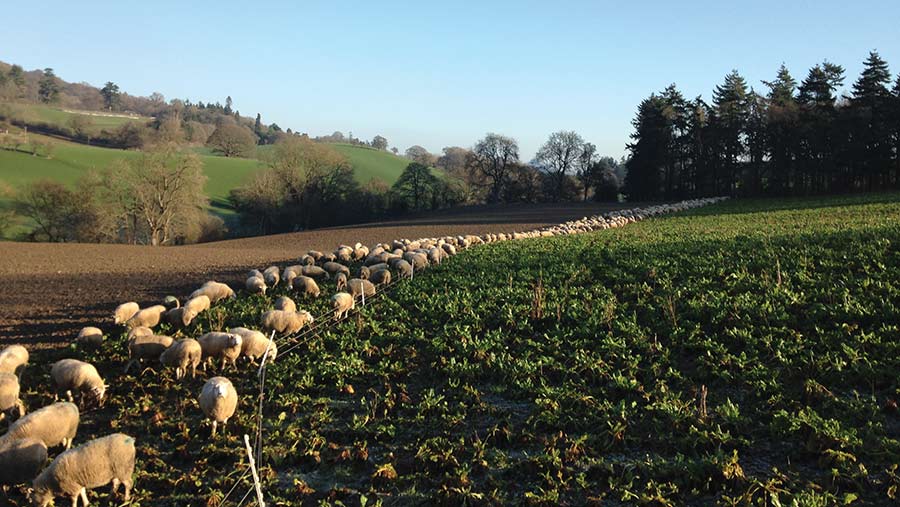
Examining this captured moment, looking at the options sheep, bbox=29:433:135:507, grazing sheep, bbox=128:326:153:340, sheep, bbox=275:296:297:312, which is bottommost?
sheep, bbox=29:433:135:507

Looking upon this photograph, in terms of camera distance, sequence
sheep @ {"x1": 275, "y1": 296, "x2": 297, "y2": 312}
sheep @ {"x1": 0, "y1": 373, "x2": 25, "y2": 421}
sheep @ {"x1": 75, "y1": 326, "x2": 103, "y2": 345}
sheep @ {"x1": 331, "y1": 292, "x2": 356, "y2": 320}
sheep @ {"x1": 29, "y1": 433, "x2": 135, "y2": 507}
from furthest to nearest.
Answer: sheep @ {"x1": 331, "y1": 292, "x2": 356, "y2": 320} < sheep @ {"x1": 275, "y1": 296, "x2": 297, "y2": 312} < sheep @ {"x1": 75, "y1": 326, "x2": 103, "y2": 345} < sheep @ {"x1": 0, "y1": 373, "x2": 25, "y2": 421} < sheep @ {"x1": 29, "y1": 433, "x2": 135, "y2": 507}

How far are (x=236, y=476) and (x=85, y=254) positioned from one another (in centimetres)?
2536

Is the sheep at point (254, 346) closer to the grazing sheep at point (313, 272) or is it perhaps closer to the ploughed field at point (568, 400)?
the ploughed field at point (568, 400)

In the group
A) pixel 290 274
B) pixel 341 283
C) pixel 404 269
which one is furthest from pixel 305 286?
pixel 404 269

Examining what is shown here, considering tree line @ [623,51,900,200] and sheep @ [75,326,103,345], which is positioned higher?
tree line @ [623,51,900,200]

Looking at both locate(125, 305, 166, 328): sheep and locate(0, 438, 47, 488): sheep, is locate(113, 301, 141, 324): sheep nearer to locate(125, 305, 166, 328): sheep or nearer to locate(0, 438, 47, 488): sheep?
locate(125, 305, 166, 328): sheep

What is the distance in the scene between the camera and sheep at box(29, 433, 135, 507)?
5.43 meters

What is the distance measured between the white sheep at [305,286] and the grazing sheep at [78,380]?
6906 mm

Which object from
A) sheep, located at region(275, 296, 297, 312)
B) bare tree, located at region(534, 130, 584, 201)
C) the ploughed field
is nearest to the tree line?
bare tree, located at region(534, 130, 584, 201)

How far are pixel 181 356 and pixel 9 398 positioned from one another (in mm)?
2211

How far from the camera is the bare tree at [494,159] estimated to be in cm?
8538

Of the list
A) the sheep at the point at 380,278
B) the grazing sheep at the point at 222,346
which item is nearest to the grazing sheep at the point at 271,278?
the sheep at the point at 380,278

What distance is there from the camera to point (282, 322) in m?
11.1

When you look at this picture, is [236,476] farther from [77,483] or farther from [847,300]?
[847,300]
